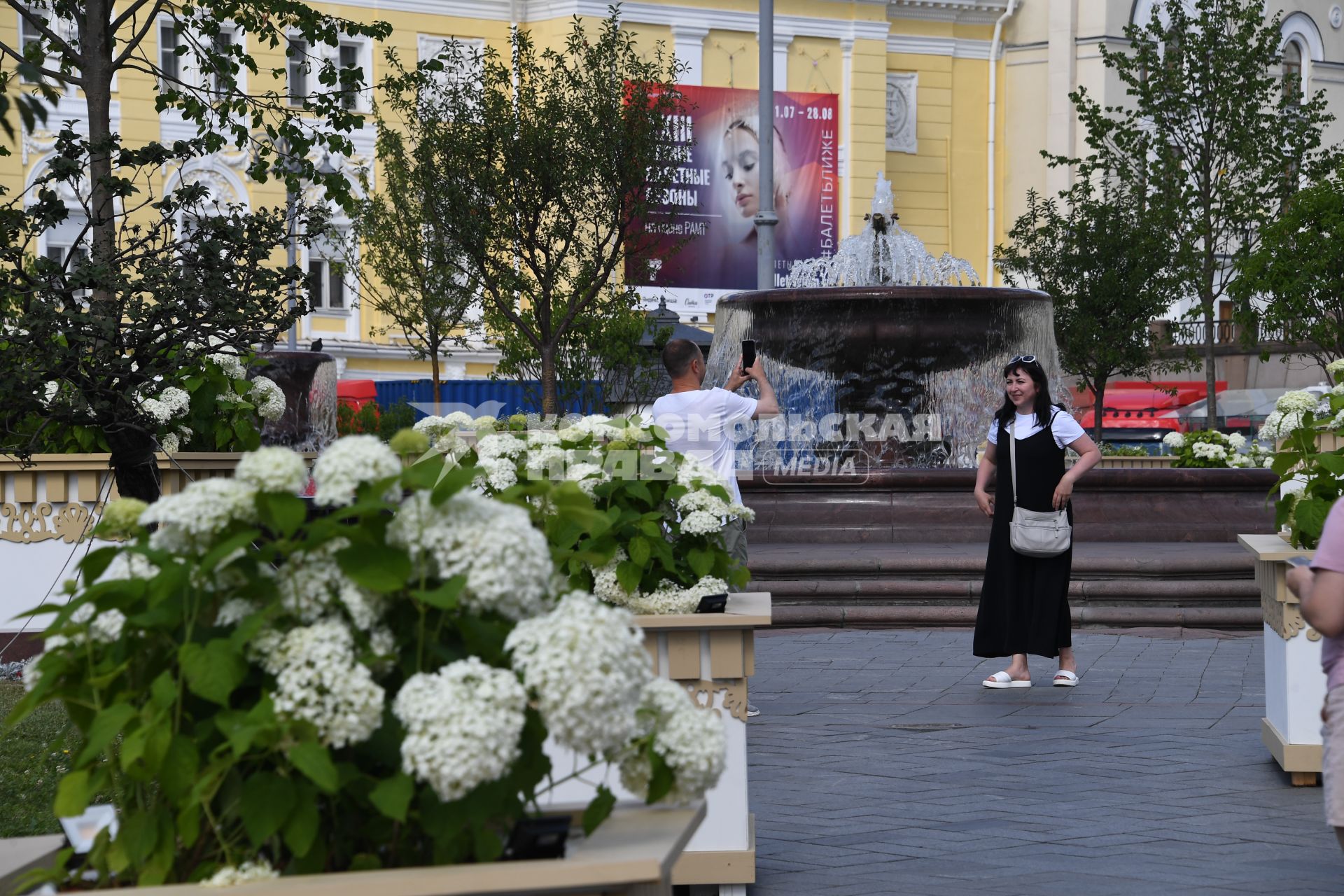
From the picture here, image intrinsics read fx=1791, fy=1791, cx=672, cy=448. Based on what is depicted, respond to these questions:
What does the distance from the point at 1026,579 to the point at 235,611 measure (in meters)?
7.16

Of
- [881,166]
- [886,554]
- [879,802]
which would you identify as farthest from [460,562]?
[881,166]

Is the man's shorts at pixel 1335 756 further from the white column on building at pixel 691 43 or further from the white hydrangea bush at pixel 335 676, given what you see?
the white column on building at pixel 691 43

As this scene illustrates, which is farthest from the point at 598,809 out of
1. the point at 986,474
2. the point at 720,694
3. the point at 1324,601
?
the point at 986,474

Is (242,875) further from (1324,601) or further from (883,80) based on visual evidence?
(883,80)

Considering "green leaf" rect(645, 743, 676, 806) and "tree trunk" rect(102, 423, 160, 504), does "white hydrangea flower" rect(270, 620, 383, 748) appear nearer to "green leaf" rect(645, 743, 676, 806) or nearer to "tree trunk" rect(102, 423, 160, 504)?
"green leaf" rect(645, 743, 676, 806)

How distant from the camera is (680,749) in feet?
8.43

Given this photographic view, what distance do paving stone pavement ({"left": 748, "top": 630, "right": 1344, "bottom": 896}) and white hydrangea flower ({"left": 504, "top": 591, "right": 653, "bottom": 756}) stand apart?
114 inches

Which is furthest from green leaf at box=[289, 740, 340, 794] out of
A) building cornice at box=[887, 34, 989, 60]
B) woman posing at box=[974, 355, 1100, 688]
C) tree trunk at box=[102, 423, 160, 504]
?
building cornice at box=[887, 34, 989, 60]

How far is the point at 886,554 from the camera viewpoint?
1289cm

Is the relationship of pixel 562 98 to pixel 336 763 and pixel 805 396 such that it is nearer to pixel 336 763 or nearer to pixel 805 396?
pixel 805 396

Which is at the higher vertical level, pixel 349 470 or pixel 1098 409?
pixel 349 470

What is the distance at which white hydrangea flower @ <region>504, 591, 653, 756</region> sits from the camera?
2291mm

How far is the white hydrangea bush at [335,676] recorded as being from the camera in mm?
2318

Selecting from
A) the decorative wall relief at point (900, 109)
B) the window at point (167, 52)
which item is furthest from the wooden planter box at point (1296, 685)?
the decorative wall relief at point (900, 109)
